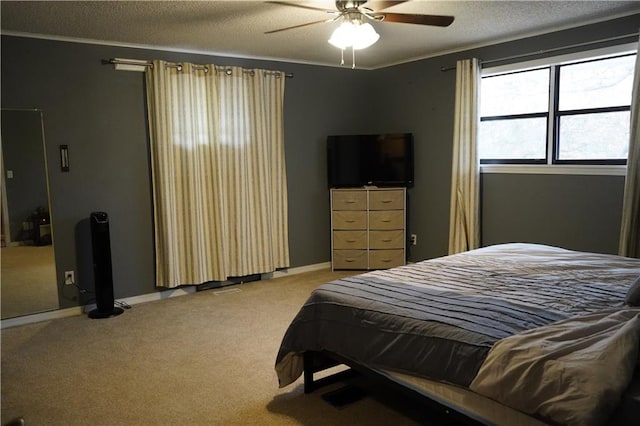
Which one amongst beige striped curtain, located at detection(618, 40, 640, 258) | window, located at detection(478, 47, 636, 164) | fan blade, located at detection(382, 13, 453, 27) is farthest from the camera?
window, located at detection(478, 47, 636, 164)

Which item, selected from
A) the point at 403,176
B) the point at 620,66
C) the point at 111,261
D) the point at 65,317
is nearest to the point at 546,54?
the point at 620,66

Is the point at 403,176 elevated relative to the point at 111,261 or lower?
elevated

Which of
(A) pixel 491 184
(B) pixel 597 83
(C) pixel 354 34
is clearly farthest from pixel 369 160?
(C) pixel 354 34

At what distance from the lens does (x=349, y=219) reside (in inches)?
221

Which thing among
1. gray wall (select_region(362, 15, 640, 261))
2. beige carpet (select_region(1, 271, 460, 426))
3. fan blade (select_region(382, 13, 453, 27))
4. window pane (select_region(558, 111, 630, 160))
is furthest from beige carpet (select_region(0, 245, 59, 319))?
window pane (select_region(558, 111, 630, 160))

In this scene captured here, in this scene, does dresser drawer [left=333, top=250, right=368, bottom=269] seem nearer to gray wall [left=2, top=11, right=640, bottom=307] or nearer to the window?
gray wall [left=2, top=11, right=640, bottom=307]

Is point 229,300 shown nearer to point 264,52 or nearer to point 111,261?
point 111,261

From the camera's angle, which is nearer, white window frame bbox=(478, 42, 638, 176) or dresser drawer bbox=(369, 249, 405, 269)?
white window frame bbox=(478, 42, 638, 176)

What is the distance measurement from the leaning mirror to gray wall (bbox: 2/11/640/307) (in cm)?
9

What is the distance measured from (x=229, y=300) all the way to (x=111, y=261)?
1.13 meters

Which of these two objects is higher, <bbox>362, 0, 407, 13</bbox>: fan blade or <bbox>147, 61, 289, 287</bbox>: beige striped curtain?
<bbox>362, 0, 407, 13</bbox>: fan blade

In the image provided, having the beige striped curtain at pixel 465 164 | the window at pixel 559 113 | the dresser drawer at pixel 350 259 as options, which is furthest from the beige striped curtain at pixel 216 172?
the window at pixel 559 113

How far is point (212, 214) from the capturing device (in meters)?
4.96

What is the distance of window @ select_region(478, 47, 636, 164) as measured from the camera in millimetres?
4082
